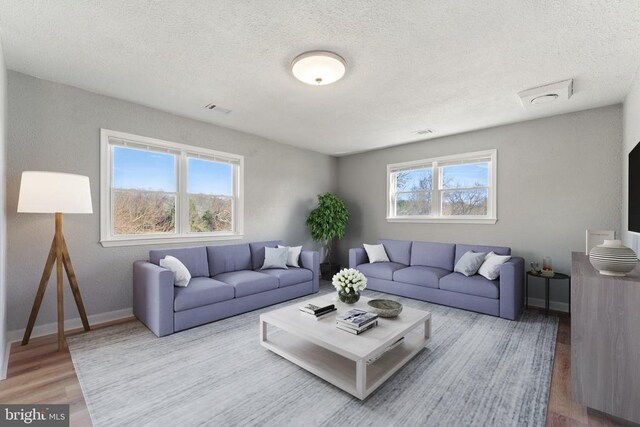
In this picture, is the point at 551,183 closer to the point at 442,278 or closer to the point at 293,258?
the point at 442,278

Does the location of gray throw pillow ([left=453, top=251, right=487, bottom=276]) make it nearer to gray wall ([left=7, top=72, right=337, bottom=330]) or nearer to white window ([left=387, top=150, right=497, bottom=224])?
white window ([left=387, top=150, right=497, bottom=224])

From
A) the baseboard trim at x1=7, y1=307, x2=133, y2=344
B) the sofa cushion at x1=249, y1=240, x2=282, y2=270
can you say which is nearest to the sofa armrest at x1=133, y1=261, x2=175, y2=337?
the baseboard trim at x1=7, y1=307, x2=133, y2=344

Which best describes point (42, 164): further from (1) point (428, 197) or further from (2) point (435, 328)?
(1) point (428, 197)

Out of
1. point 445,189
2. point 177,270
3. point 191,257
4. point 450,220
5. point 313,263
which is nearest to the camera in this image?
point 177,270

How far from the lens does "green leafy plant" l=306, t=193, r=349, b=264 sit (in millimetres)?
5549

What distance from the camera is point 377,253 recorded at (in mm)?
5062

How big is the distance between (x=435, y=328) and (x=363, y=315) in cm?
126

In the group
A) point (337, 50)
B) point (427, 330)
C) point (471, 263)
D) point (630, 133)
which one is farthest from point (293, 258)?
point (630, 133)

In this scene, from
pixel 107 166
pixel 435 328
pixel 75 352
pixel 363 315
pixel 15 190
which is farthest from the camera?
pixel 107 166

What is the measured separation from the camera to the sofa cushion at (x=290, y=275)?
4074 mm

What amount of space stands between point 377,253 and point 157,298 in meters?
3.47

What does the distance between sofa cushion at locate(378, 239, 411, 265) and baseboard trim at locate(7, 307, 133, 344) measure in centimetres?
404

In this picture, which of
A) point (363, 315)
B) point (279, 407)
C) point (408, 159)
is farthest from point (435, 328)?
point (408, 159)

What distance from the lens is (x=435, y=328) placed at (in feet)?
10.4
